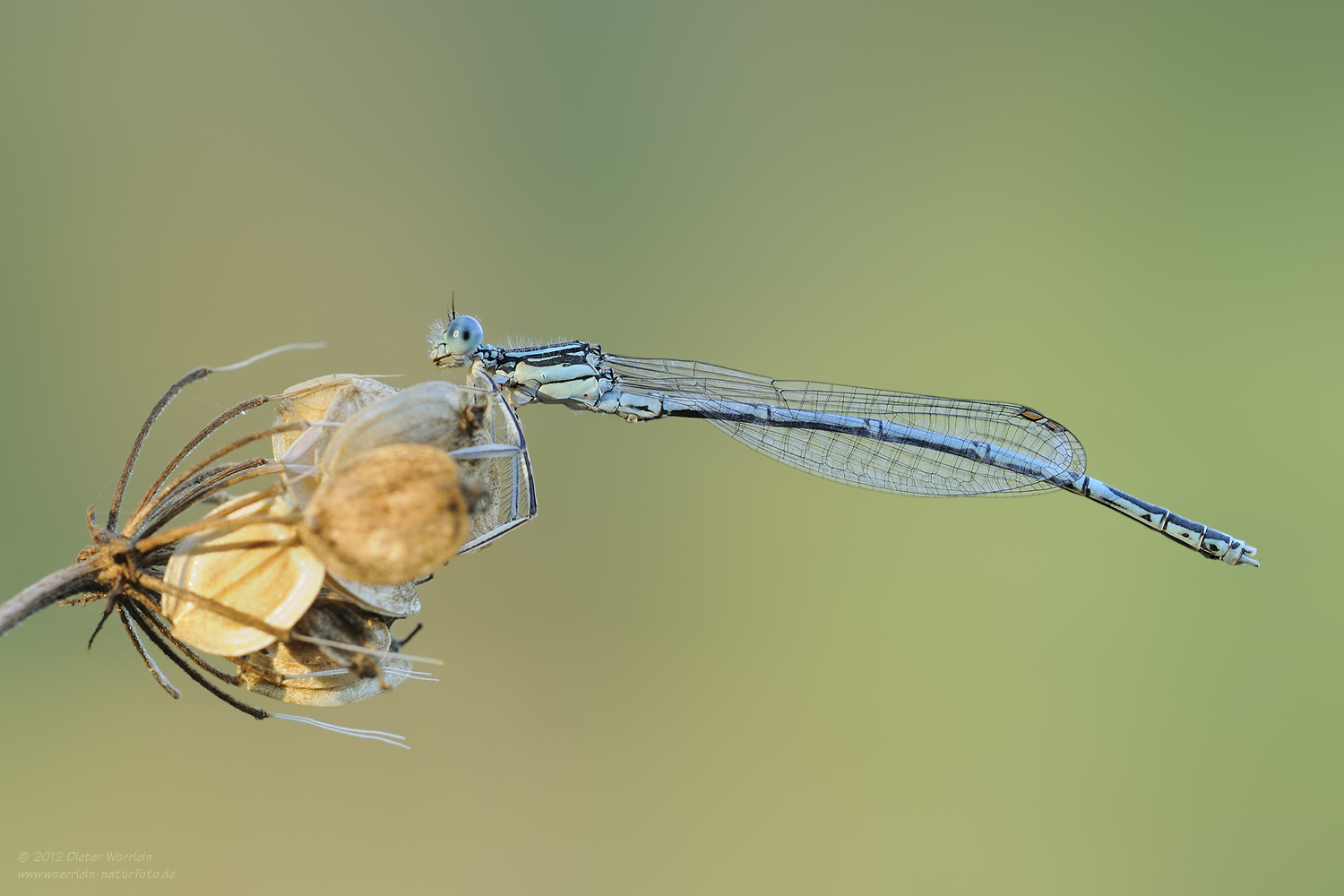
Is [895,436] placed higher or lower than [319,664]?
higher

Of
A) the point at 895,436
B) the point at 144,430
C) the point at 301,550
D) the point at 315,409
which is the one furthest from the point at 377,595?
the point at 895,436

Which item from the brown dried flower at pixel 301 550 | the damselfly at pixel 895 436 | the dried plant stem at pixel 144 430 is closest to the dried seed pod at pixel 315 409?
the brown dried flower at pixel 301 550

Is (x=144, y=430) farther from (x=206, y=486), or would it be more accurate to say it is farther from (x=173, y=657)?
(x=173, y=657)

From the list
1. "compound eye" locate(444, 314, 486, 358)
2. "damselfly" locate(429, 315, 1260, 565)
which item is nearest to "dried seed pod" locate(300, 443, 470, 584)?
"compound eye" locate(444, 314, 486, 358)

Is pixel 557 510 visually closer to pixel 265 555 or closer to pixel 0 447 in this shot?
pixel 0 447

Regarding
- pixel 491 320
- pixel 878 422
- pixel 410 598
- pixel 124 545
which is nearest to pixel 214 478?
pixel 124 545
